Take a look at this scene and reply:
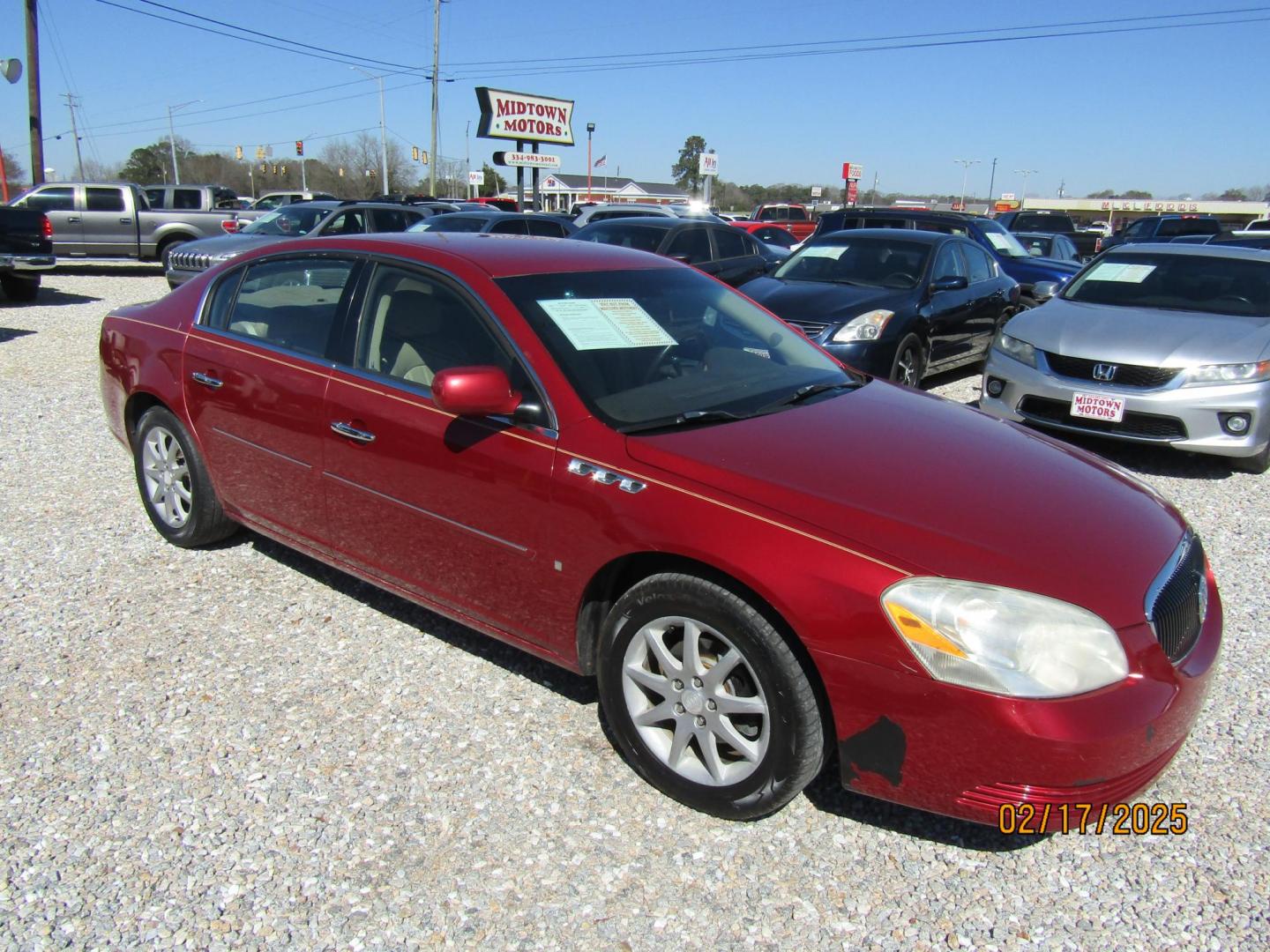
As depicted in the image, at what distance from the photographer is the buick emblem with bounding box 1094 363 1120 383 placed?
600 centimetres

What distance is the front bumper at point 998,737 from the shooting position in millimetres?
2158

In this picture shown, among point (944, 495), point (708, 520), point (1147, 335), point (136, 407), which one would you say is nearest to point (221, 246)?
point (136, 407)

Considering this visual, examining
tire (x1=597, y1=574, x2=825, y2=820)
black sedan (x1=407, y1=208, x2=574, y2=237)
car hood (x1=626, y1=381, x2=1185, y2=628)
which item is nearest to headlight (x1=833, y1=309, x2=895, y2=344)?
car hood (x1=626, y1=381, x2=1185, y2=628)

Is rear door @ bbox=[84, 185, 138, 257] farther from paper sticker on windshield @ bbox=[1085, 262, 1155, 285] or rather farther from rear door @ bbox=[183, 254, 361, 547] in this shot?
paper sticker on windshield @ bbox=[1085, 262, 1155, 285]

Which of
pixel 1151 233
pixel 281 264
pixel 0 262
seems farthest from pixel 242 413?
pixel 1151 233

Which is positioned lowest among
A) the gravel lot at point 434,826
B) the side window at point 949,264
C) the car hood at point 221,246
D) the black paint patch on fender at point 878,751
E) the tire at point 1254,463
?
the gravel lot at point 434,826

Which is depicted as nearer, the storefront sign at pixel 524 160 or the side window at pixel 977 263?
the side window at pixel 977 263

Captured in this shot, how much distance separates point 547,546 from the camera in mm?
2832

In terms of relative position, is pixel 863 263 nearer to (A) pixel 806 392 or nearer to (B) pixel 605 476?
(A) pixel 806 392

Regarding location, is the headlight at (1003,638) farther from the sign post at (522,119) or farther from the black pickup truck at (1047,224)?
the black pickup truck at (1047,224)

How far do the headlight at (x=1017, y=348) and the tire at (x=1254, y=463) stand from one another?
147 cm

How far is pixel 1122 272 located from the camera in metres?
7.30

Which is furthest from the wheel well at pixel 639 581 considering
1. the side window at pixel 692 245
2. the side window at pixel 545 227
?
the side window at pixel 545 227

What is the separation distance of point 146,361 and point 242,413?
898 mm
